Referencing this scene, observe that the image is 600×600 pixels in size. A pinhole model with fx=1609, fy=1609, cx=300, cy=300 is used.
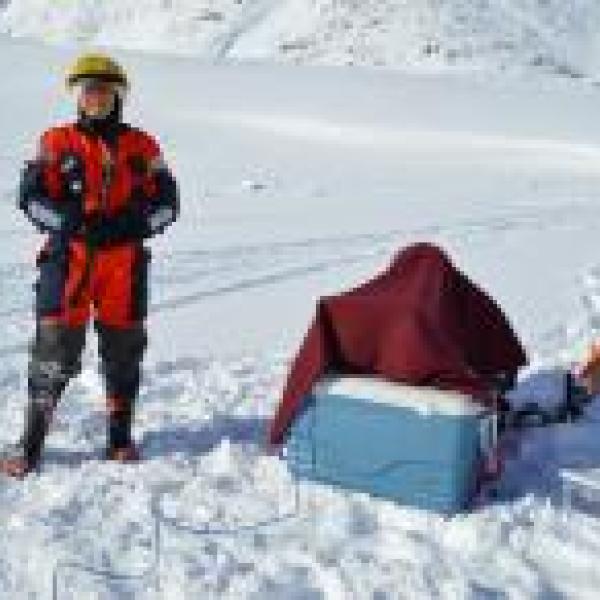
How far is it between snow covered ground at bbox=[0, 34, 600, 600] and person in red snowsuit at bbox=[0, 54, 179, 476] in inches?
14.2

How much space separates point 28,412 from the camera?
5734 millimetres

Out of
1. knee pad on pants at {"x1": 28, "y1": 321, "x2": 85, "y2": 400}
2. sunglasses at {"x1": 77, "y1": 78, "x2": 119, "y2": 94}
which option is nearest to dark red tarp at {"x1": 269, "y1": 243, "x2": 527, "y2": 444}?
knee pad on pants at {"x1": 28, "y1": 321, "x2": 85, "y2": 400}

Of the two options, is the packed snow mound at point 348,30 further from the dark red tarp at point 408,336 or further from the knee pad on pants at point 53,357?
the knee pad on pants at point 53,357

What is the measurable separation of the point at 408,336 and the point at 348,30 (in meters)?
57.9

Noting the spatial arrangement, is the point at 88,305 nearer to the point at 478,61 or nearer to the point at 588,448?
the point at 588,448

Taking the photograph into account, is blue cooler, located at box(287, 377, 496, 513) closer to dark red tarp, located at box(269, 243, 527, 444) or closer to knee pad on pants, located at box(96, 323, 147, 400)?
dark red tarp, located at box(269, 243, 527, 444)

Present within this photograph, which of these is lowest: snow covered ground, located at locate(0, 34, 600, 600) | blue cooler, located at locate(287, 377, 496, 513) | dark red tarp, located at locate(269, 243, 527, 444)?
snow covered ground, located at locate(0, 34, 600, 600)

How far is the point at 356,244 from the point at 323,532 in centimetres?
850

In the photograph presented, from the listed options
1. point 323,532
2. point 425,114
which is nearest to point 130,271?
point 323,532

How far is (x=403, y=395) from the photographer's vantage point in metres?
5.41

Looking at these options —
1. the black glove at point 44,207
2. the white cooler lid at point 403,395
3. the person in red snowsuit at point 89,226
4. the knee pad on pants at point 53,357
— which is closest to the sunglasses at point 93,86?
the person in red snowsuit at point 89,226

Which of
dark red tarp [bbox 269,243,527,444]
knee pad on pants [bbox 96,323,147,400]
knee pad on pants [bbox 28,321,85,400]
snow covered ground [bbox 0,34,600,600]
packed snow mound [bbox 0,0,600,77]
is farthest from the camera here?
packed snow mound [bbox 0,0,600,77]

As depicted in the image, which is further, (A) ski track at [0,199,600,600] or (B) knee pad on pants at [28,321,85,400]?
(B) knee pad on pants at [28,321,85,400]

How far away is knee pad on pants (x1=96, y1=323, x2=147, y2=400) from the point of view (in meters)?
5.75
